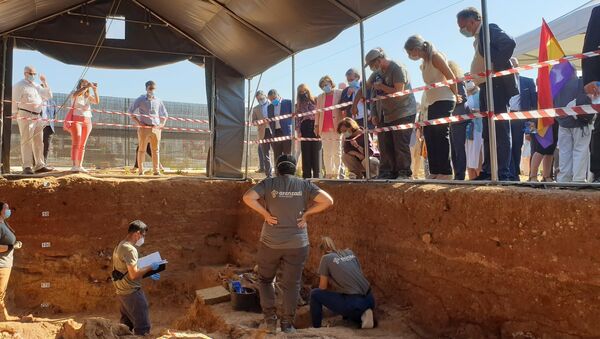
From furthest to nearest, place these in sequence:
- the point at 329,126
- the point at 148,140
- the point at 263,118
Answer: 1. the point at 263,118
2. the point at 148,140
3. the point at 329,126

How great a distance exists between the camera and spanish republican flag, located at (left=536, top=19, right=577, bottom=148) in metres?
5.85

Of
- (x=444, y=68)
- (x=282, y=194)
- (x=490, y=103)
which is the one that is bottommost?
(x=282, y=194)

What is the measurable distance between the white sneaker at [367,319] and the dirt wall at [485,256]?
1.43 ft

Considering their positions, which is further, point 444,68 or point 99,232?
point 99,232

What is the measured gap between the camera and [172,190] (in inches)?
347

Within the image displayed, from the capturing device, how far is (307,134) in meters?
8.46

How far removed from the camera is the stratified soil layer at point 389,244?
3.47 m

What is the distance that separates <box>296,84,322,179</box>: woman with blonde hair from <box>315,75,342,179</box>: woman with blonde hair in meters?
0.20

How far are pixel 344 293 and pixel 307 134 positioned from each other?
157 inches

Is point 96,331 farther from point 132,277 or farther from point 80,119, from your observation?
point 80,119

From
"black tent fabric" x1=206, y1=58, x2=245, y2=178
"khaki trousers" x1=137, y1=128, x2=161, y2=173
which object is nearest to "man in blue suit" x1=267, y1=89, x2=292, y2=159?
"black tent fabric" x1=206, y1=58, x2=245, y2=178

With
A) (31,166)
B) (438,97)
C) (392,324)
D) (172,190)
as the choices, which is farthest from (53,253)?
(438,97)

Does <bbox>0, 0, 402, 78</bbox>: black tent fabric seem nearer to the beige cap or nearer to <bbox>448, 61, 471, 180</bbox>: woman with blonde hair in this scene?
the beige cap

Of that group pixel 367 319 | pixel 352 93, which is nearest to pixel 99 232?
pixel 352 93
